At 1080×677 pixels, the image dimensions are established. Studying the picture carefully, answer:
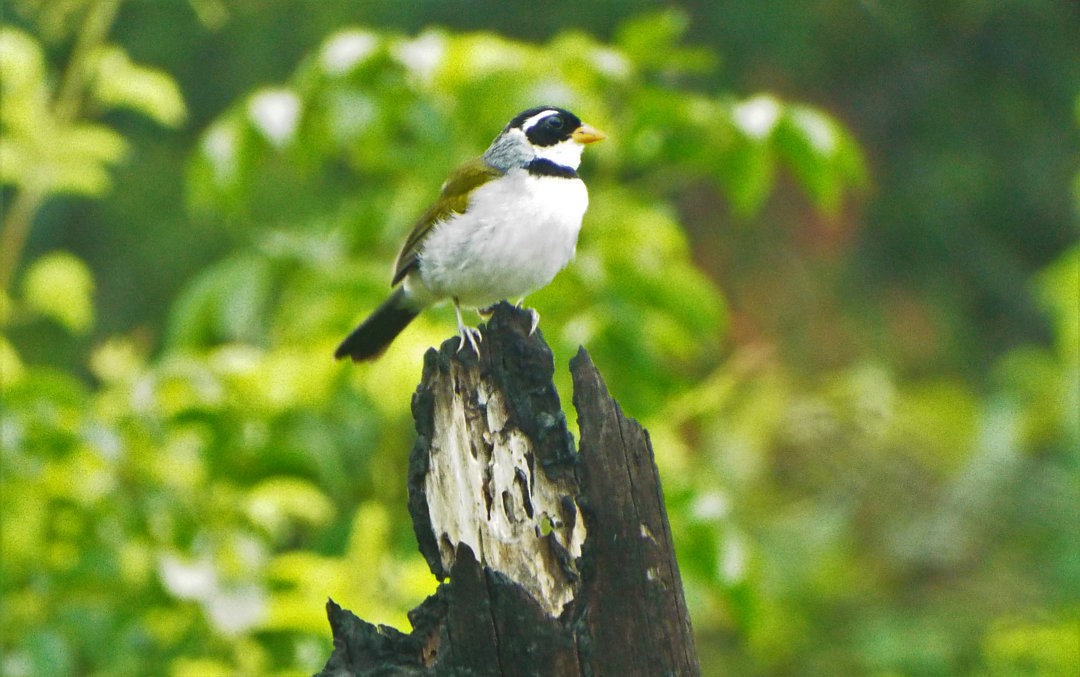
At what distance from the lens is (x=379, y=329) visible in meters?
3.76

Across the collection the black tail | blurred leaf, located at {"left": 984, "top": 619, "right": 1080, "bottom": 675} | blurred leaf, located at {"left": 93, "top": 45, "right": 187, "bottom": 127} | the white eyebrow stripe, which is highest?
blurred leaf, located at {"left": 93, "top": 45, "right": 187, "bottom": 127}

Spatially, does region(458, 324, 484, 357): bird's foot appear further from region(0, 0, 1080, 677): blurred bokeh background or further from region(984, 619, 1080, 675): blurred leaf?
region(984, 619, 1080, 675): blurred leaf

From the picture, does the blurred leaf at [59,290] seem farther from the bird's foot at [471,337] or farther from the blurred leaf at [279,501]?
the bird's foot at [471,337]

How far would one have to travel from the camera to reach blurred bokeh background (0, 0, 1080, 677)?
3.67 metres

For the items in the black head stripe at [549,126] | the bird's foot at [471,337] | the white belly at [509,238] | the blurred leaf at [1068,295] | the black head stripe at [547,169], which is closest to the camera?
the bird's foot at [471,337]

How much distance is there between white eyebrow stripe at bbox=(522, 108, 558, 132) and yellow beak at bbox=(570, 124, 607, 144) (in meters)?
0.08

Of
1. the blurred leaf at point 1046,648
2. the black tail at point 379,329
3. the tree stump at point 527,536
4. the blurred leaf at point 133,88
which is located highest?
the blurred leaf at point 133,88

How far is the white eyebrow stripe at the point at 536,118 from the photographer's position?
3.46 m

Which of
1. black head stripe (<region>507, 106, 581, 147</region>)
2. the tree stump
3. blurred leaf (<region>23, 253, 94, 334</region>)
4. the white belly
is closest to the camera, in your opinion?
the tree stump

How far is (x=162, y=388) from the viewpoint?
378 cm

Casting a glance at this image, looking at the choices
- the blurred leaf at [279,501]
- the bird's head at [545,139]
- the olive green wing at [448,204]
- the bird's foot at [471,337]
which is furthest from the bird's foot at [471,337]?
the blurred leaf at [279,501]

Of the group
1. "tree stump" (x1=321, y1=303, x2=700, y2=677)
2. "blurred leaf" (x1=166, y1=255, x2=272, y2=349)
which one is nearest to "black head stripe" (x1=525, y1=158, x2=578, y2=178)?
"tree stump" (x1=321, y1=303, x2=700, y2=677)

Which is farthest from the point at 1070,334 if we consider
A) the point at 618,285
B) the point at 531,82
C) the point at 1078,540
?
the point at 531,82

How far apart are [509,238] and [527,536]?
1015 mm
